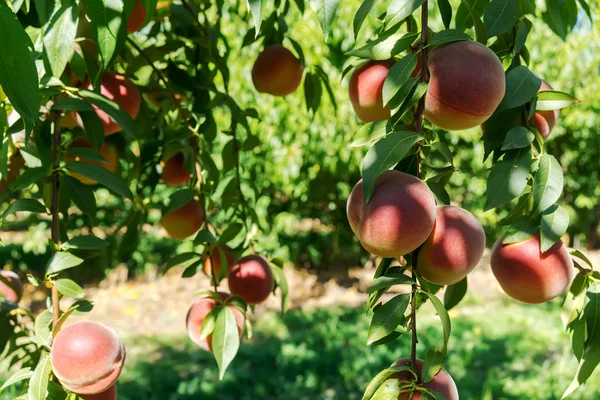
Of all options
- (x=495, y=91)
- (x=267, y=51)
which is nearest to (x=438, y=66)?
(x=495, y=91)

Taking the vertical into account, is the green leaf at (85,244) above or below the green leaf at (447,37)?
below

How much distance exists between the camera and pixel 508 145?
1.94ft

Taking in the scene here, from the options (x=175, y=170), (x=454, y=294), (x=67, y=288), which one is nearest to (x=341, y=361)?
(x=175, y=170)

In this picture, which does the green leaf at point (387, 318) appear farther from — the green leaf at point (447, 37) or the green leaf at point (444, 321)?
the green leaf at point (447, 37)

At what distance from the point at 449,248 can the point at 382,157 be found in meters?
0.11

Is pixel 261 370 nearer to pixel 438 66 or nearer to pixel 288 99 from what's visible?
pixel 288 99

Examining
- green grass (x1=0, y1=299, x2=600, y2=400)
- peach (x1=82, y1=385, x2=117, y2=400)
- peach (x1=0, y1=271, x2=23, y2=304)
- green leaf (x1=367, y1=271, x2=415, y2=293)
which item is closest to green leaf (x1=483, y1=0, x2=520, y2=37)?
green leaf (x1=367, y1=271, x2=415, y2=293)

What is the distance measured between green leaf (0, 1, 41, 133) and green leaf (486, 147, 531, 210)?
41 centimetres

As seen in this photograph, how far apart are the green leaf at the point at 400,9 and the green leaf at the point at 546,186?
0.64ft

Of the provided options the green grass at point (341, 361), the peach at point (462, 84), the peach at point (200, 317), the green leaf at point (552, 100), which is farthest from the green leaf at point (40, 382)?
the green grass at point (341, 361)

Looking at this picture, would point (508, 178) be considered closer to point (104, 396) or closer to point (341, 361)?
point (104, 396)

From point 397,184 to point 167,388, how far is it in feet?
7.02

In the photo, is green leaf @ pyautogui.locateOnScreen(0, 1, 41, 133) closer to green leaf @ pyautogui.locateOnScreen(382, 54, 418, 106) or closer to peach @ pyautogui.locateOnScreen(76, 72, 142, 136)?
green leaf @ pyautogui.locateOnScreen(382, 54, 418, 106)

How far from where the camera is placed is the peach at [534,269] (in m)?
0.62
